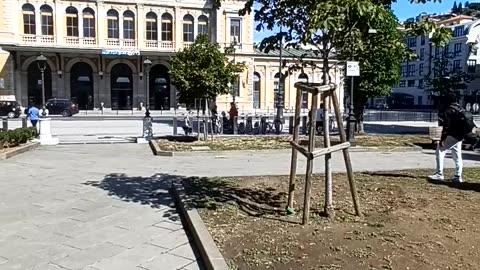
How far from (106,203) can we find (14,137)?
8371 millimetres

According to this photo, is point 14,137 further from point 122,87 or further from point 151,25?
point 151,25

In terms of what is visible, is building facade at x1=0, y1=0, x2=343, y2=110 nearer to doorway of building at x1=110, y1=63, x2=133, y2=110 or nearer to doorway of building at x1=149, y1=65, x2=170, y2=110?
doorway of building at x1=110, y1=63, x2=133, y2=110

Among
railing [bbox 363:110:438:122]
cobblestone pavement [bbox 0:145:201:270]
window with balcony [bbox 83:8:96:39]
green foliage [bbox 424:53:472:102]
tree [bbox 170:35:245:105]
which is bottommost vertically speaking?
cobblestone pavement [bbox 0:145:201:270]

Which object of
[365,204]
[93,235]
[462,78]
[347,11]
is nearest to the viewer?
[347,11]

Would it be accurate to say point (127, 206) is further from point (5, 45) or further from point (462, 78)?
point (462, 78)

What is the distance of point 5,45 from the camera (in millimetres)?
43000

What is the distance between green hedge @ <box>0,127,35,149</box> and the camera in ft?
43.1

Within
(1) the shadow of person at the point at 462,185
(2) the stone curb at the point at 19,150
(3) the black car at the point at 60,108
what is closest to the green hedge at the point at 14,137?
(2) the stone curb at the point at 19,150

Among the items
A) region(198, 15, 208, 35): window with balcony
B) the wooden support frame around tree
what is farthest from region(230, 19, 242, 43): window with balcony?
the wooden support frame around tree

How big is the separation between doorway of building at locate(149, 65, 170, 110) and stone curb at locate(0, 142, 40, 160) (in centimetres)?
3526

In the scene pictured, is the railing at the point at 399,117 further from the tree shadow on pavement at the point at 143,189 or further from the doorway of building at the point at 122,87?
the tree shadow on pavement at the point at 143,189

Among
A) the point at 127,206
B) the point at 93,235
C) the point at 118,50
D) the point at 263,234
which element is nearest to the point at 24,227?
the point at 93,235

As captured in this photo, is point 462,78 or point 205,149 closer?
point 205,149

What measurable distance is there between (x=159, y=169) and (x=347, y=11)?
6.83 metres
